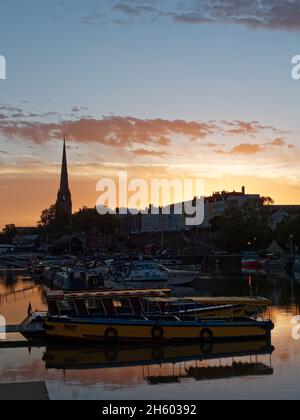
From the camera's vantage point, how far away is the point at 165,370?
2795cm

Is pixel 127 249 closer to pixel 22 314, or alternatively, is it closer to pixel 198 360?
pixel 22 314

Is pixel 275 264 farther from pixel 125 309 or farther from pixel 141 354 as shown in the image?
pixel 141 354

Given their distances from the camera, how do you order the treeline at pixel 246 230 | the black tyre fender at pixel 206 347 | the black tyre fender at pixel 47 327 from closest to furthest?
the black tyre fender at pixel 206 347 < the black tyre fender at pixel 47 327 < the treeline at pixel 246 230

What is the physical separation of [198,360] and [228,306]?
9.75 meters

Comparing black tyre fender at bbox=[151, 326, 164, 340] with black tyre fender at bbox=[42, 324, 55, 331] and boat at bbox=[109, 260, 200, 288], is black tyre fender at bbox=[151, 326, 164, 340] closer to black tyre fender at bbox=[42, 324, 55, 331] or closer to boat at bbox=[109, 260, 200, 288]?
black tyre fender at bbox=[42, 324, 55, 331]

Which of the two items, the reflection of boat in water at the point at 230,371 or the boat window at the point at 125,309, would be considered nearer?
the reflection of boat in water at the point at 230,371

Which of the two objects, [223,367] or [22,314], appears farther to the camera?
[22,314]

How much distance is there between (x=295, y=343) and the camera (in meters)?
33.8

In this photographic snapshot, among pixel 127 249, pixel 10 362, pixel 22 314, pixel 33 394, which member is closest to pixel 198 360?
pixel 10 362

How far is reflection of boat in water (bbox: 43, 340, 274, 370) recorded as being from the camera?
29.4 m

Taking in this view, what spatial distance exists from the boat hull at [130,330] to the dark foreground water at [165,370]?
2.57 feet

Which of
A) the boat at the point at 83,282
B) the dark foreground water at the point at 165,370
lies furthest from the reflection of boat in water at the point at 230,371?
the boat at the point at 83,282

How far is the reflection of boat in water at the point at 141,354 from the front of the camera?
1159 inches

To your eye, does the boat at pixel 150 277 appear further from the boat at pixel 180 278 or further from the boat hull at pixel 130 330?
the boat hull at pixel 130 330
